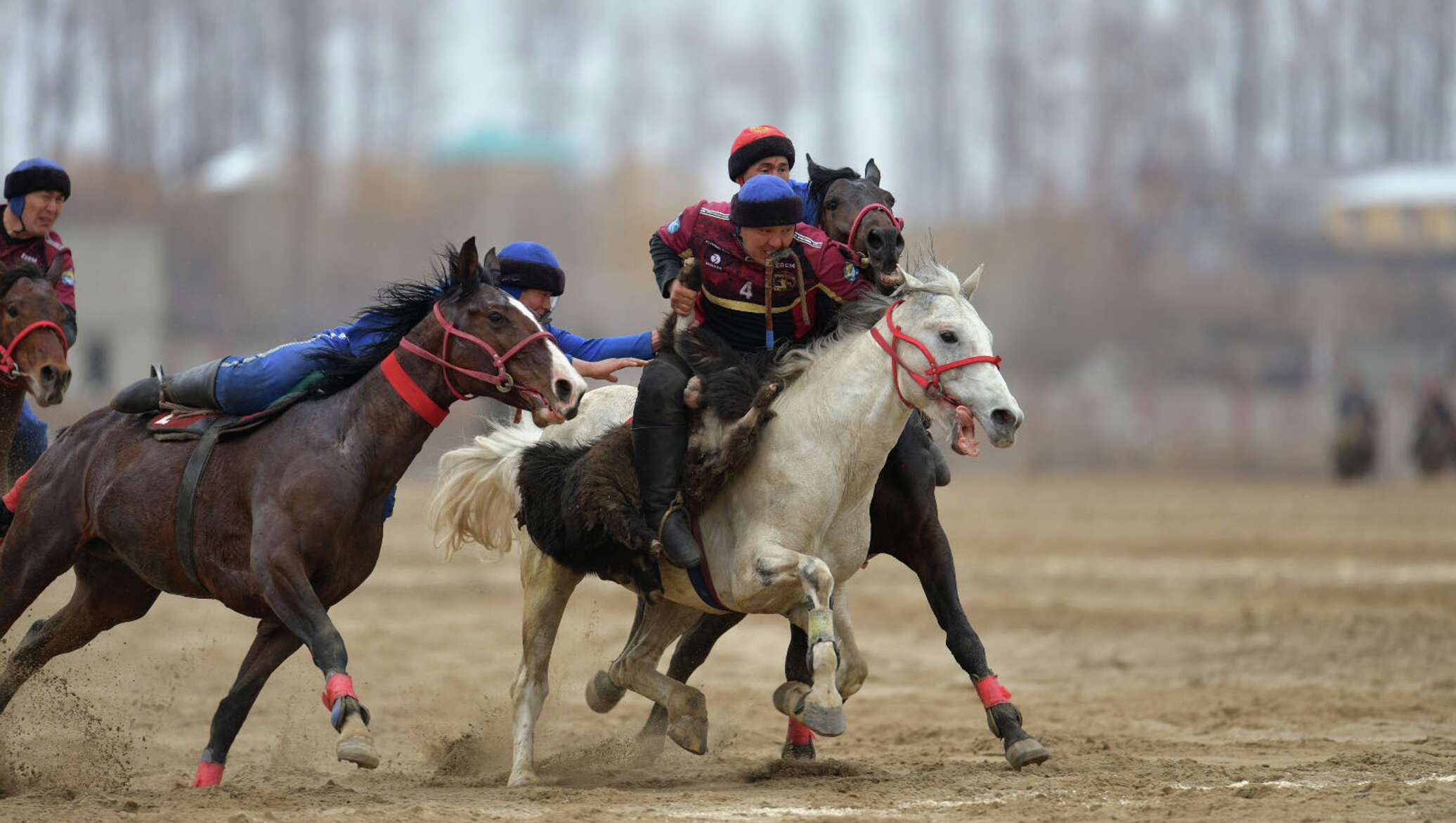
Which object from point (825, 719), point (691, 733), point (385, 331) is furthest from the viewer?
point (385, 331)

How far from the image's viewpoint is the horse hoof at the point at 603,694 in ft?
25.7

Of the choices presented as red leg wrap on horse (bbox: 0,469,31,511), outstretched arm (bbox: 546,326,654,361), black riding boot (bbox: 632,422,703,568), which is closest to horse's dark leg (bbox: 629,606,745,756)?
black riding boot (bbox: 632,422,703,568)

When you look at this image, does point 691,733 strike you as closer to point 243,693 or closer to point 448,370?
point 448,370

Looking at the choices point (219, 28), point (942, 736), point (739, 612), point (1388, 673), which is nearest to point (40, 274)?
point (739, 612)

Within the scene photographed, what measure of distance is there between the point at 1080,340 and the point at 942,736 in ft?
108

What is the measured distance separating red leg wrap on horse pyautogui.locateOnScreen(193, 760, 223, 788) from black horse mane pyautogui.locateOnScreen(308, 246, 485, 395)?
161 centimetres

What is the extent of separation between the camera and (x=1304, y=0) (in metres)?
52.7

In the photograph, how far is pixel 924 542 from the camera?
24.0ft

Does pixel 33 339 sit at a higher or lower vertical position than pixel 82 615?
higher

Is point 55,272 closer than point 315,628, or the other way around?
point 315,628

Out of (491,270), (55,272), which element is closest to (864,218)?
(491,270)

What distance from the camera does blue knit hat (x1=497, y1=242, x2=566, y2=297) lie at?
790 centimetres

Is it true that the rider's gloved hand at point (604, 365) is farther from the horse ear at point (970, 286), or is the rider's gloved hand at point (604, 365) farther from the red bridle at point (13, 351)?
the red bridle at point (13, 351)

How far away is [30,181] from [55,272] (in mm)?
416
